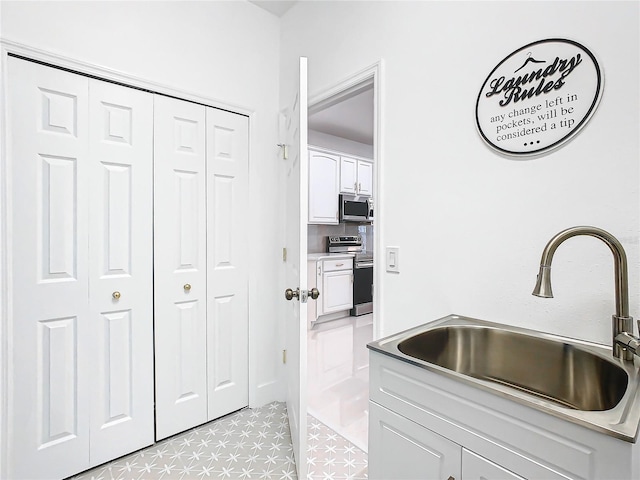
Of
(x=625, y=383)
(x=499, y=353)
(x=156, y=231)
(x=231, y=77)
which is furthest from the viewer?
(x=231, y=77)

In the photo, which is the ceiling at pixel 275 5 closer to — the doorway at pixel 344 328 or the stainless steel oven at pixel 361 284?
the doorway at pixel 344 328

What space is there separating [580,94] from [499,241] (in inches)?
21.4

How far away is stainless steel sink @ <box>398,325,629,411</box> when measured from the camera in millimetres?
965

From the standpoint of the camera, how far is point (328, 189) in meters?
4.57

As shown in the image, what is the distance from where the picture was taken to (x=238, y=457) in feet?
5.75

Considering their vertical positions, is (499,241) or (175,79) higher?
(175,79)

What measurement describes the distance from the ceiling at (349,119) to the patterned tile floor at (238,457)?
281 cm

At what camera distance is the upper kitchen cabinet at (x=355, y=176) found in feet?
15.7

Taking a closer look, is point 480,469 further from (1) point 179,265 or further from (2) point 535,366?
(1) point 179,265

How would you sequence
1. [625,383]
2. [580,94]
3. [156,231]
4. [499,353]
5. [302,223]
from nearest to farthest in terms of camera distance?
[625,383] < [580,94] < [499,353] < [302,223] < [156,231]

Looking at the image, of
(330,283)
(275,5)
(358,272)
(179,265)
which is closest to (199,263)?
(179,265)

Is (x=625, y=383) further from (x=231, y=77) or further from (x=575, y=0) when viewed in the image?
(x=231, y=77)

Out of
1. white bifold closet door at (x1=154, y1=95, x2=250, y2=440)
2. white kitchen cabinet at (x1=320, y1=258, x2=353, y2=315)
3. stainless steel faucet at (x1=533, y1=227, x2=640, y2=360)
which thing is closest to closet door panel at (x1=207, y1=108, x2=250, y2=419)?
white bifold closet door at (x1=154, y1=95, x2=250, y2=440)

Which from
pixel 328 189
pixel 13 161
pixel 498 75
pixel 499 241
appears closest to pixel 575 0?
pixel 498 75
